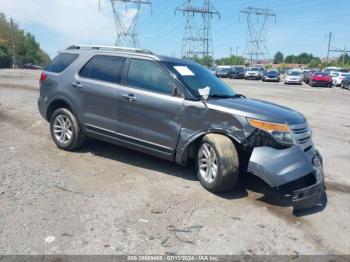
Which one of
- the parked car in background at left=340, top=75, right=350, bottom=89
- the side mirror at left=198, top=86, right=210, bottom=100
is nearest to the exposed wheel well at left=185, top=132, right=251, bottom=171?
the side mirror at left=198, top=86, right=210, bottom=100

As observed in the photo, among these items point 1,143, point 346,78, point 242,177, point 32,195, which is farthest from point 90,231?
point 346,78

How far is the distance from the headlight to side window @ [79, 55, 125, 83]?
2.42m

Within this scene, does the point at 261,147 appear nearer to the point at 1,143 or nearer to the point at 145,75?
the point at 145,75

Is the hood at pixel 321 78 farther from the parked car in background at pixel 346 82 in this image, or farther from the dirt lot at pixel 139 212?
the dirt lot at pixel 139 212

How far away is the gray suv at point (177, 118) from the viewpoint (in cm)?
472

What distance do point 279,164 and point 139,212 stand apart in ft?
5.81

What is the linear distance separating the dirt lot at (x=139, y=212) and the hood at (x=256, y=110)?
1083 millimetres

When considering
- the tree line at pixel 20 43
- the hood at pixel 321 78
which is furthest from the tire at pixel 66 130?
the tree line at pixel 20 43

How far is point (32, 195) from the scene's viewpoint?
182 inches

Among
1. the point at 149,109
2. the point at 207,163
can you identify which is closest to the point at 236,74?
the point at 149,109

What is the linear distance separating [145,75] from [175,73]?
507 mm

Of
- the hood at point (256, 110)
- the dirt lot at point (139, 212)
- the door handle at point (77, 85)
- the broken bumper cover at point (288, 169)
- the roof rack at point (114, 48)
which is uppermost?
the roof rack at point (114, 48)

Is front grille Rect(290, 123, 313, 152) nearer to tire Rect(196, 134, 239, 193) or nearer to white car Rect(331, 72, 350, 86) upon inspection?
tire Rect(196, 134, 239, 193)

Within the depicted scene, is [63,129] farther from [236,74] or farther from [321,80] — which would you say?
[236,74]
